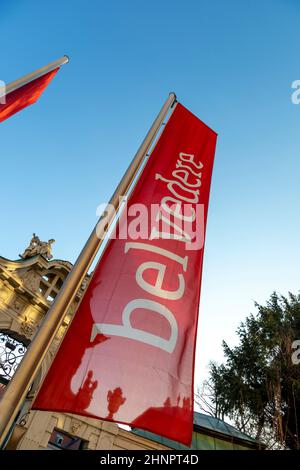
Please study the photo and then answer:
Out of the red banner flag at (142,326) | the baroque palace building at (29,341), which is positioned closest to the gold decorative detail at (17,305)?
the baroque palace building at (29,341)

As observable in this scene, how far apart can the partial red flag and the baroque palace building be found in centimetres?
673

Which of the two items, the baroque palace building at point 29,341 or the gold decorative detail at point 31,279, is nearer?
the baroque palace building at point 29,341

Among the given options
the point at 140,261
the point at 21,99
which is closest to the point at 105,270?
the point at 140,261

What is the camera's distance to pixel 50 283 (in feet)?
43.8

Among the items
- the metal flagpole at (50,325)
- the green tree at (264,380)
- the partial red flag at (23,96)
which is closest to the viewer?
the metal flagpole at (50,325)

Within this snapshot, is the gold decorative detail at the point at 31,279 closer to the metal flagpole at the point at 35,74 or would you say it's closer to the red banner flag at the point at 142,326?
the metal flagpole at the point at 35,74

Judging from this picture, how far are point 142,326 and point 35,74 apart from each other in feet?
21.7

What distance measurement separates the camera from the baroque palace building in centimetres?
1023

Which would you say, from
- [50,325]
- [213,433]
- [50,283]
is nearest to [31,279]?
[50,283]

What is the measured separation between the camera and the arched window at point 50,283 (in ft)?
42.7

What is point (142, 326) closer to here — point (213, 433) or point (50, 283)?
point (50, 283)

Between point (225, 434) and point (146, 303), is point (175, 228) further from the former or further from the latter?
point (225, 434)
